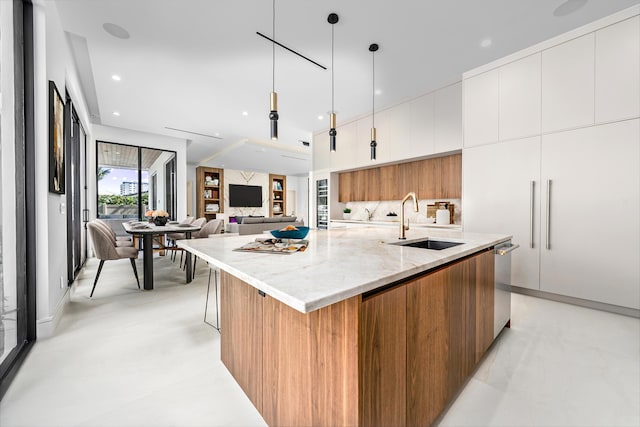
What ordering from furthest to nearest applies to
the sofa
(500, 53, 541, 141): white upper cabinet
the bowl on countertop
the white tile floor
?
the sofa → (500, 53, 541, 141): white upper cabinet → the bowl on countertop → the white tile floor

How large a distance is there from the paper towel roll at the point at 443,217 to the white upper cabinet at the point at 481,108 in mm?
1005

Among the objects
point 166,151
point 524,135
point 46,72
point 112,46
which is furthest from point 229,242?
point 166,151

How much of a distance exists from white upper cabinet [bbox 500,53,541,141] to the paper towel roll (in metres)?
1.24

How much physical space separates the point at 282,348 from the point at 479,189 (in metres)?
3.25

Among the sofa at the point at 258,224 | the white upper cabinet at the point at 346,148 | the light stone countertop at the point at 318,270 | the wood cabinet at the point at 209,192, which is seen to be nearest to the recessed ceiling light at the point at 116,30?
the sofa at the point at 258,224

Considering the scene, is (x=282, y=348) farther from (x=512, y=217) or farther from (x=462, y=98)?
(x=462, y=98)

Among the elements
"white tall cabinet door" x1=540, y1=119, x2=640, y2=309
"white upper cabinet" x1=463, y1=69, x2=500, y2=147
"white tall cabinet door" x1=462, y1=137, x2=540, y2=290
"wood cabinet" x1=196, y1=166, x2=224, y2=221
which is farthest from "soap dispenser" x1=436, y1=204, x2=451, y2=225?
"wood cabinet" x1=196, y1=166, x2=224, y2=221

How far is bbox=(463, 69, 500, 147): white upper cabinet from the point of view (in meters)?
3.19

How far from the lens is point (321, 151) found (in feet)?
19.5

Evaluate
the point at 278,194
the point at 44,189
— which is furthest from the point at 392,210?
the point at 278,194

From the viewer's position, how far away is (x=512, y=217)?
3.07m

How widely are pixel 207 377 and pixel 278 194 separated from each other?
1104cm

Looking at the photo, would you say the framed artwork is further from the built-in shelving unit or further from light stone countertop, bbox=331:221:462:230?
the built-in shelving unit

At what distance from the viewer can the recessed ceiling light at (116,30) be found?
8.55ft
